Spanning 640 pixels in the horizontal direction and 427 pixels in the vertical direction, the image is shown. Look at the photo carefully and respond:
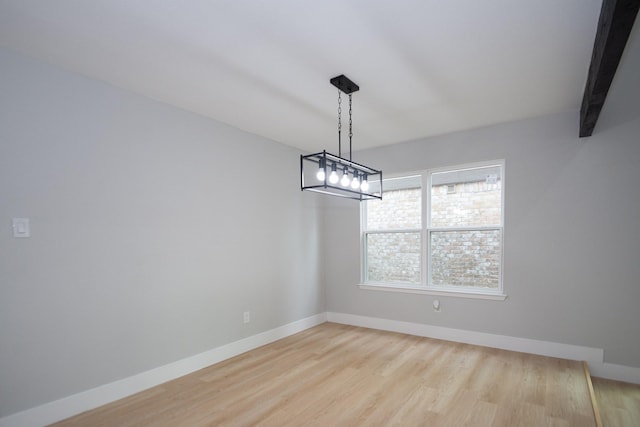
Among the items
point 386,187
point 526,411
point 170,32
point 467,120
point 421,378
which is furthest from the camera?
point 386,187

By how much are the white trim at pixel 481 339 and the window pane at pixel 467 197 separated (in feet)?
4.38

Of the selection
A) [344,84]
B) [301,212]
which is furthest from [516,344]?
[344,84]

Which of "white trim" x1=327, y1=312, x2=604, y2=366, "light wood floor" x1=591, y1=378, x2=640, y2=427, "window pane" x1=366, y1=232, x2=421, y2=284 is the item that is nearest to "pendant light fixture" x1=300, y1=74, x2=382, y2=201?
"window pane" x1=366, y1=232, x2=421, y2=284

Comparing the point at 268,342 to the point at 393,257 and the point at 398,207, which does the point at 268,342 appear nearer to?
the point at 393,257

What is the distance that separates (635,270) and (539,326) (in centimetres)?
102

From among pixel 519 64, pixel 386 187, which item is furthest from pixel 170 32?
pixel 386 187

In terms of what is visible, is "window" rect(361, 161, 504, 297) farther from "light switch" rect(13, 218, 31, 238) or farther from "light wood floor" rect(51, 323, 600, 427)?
"light switch" rect(13, 218, 31, 238)

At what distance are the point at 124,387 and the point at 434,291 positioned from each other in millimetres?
3469

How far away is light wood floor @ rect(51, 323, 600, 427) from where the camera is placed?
2.31 m

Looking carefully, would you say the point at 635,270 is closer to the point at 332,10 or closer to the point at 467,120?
the point at 467,120

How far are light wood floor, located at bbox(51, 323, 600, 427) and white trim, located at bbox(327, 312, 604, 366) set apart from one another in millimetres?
102

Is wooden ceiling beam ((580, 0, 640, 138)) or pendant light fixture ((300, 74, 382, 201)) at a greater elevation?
wooden ceiling beam ((580, 0, 640, 138))

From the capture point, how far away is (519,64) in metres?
2.43

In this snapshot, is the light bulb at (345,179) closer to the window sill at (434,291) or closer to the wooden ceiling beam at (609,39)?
the wooden ceiling beam at (609,39)
